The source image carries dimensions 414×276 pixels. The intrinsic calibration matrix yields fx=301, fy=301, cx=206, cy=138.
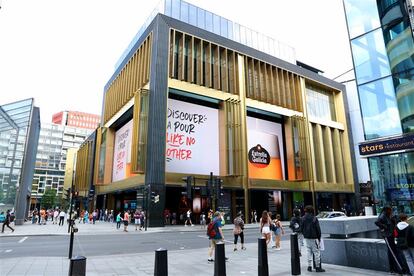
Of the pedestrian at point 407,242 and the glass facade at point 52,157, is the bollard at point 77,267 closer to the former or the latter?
the pedestrian at point 407,242

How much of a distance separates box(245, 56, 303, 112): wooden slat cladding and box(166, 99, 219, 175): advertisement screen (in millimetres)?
7359

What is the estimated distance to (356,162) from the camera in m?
52.6

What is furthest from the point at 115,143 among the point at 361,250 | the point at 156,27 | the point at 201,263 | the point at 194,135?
the point at 361,250

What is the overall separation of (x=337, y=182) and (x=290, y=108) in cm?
1438

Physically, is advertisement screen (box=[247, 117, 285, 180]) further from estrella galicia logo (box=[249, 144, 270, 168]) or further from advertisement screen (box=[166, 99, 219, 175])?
advertisement screen (box=[166, 99, 219, 175])

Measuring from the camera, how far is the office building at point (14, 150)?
28506 mm

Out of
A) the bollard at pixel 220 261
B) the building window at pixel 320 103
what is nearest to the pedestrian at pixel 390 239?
the bollard at pixel 220 261

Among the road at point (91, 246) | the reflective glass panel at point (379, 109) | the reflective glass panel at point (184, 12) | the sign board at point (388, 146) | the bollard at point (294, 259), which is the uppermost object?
the reflective glass panel at point (184, 12)

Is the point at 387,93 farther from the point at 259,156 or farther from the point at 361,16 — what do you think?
the point at 259,156

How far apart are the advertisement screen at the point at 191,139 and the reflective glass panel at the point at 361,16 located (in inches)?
849

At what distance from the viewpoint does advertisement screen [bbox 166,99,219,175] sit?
33.1 meters

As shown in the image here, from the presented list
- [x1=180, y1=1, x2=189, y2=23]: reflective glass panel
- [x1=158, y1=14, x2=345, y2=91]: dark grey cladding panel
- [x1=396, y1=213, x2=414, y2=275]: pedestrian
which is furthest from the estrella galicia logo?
[x1=396, y1=213, x2=414, y2=275]: pedestrian

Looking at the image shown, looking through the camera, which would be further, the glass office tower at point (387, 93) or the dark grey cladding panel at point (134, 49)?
the dark grey cladding panel at point (134, 49)

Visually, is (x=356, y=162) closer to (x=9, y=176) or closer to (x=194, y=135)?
(x=194, y=135)
